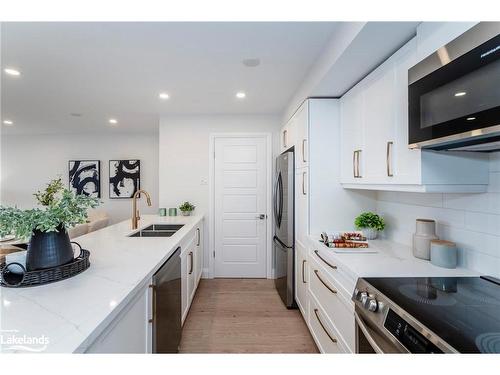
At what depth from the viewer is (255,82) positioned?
236 centimetres

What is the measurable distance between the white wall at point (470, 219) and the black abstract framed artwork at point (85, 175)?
17.9 feet

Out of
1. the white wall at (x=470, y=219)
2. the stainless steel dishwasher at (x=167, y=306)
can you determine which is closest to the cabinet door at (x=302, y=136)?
the white wall at (x=470, y=219)

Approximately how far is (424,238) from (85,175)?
576 cm

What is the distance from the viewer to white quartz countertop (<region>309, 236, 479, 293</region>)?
1.26 meters

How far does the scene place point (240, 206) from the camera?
11.3 ft

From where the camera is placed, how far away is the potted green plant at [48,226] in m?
0.99

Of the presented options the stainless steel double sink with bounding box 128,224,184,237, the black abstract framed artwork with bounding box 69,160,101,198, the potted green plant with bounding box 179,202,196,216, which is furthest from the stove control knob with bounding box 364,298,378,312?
the black abstract framed artwork with bounding box 69,160,101,198

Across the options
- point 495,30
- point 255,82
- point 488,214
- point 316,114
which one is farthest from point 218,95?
point 488,214

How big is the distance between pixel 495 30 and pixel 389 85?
0.69m

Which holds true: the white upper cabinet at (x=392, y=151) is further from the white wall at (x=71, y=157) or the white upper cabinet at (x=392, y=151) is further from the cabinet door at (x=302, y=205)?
the white wall at (x=71, y=157)

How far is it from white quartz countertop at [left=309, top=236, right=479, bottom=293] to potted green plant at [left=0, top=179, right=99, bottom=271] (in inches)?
56.7

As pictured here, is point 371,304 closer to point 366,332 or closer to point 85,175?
A: point 366,332

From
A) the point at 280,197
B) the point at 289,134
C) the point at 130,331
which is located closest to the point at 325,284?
the point at 130,331

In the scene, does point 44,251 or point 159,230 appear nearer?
point 44,251
